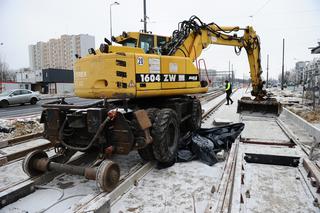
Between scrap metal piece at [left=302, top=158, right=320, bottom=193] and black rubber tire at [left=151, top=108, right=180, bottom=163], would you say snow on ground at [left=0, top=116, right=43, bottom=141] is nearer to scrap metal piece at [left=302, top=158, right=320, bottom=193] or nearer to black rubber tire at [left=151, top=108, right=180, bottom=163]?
black rubber tire at [left=151, top=108, right=180, bottom=163]

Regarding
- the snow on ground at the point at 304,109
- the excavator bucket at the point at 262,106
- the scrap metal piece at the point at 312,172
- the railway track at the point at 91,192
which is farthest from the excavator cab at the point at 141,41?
the excavator bucket at the point at 262,106

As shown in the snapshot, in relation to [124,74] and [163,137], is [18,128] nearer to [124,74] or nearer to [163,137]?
[124,74]

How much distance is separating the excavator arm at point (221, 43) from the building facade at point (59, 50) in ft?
275

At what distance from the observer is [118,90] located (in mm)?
5262

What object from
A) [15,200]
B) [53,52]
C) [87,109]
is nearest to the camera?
[15,200]

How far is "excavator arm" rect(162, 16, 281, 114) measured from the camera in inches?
313

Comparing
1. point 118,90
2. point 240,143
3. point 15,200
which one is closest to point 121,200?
point 15,200

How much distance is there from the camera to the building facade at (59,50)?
307 ft

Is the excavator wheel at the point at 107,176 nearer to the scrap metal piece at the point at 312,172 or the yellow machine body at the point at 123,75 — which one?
the yellow machine body at the point at 123,75

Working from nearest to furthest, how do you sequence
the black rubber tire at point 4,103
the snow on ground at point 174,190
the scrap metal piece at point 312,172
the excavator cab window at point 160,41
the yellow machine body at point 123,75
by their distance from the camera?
the snow on ground at point 174,190 < the scrap metal piece at point 312,172 < the yellow machine body at point 123,75 < the excavator cab window at point 160,41 < the black rubber tire at point 4,103

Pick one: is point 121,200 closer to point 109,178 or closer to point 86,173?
point 109,178

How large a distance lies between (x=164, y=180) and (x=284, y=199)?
2174 millimetres

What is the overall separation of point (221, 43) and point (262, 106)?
4797 millimetres

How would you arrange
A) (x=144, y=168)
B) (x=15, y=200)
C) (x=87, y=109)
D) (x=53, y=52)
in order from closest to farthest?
(x=15, y=200)
(x=87, y=109)
(x=144, y=168)
(x=53, y=52)
